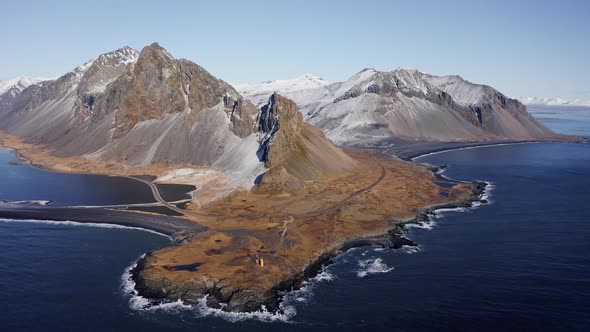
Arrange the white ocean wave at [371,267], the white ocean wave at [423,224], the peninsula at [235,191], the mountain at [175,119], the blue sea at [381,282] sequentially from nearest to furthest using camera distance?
1. the blue sea at [381,282]
2. the peninsula at [235,191]
3. the white ocean wave at [371,267]
4. the white ocean wave at [423,224]
5. the mountain at [175,119]

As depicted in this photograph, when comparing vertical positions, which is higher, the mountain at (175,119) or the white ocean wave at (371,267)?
the mountain at (175,119)

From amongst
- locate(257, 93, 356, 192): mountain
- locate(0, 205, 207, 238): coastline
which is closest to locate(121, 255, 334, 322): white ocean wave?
locate(0, 205, 207, 238): coastline

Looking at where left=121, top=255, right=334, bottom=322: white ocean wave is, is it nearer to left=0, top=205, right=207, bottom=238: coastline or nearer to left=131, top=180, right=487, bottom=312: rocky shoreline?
left=131, top=180, right=487, bottom=312: rocky shoreline

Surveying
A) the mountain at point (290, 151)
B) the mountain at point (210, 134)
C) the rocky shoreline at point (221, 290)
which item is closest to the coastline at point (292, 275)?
the rocky shoreline at point (221, 290)

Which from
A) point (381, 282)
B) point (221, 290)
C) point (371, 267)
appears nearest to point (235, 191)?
point (371, 267)

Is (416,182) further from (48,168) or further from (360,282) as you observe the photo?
(48,168)

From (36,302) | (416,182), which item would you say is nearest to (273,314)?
(36,302)

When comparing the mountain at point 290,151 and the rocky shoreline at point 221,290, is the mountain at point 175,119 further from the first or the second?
the rocky shoreline at point 221,290
